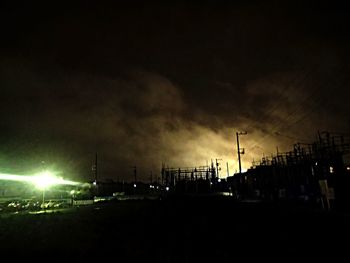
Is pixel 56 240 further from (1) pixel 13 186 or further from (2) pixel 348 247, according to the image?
(1) pixel 13 186

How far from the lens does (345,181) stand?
27.1m

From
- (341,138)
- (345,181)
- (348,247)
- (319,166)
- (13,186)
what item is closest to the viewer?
(348,247)

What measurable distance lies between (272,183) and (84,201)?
29339 mm

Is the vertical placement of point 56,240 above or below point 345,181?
below

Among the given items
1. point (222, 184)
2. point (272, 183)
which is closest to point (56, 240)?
point (272, 183)

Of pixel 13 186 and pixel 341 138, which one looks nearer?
pixel 341 138

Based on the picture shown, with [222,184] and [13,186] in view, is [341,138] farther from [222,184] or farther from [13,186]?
[222,184]

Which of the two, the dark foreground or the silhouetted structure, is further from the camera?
the silhouetted structure

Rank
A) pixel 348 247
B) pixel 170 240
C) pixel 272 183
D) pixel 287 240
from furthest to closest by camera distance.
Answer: pixel 272 183
pixel 170 240
pixel 287 240
pixel 348 247

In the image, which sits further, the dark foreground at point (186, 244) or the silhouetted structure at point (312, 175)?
the silhouetted structure at point (312, 175)

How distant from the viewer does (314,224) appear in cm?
1580

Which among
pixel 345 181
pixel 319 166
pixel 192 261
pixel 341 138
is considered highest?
pixel 341 138

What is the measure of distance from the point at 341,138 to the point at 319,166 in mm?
4727

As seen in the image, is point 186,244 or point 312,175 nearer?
point 186,244
